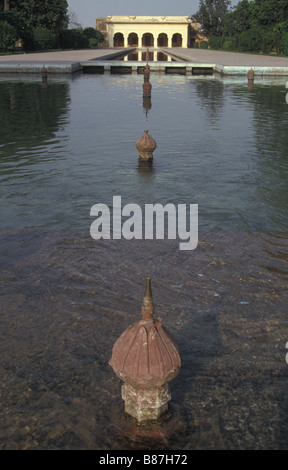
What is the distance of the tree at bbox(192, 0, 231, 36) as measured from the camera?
247 ft

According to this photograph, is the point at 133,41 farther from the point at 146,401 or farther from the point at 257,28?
the point at 146,401

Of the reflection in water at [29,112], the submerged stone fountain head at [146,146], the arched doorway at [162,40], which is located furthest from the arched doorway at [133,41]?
the submerged stone fountain head at [146,146]

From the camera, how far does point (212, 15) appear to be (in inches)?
2982

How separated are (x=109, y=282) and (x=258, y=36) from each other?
48246 mm

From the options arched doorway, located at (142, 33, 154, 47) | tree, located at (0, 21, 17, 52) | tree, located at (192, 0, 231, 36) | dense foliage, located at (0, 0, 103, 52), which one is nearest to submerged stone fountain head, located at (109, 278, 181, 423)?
tree, located at (0, 21, 17, 52)

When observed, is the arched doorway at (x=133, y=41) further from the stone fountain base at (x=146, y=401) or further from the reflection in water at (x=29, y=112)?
the stone fountain base at (x=146, y=401)

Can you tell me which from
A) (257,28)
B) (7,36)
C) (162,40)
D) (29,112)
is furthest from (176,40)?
(29,112)

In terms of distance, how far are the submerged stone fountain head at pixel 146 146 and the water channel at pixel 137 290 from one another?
0.88ft

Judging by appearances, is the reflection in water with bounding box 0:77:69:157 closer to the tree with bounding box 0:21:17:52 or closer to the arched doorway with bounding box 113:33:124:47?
the tree with bounding box 0:21:17:52

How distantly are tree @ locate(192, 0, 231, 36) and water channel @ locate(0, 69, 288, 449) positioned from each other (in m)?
70.8

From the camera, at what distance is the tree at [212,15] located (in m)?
75.3

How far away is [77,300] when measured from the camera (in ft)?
16.1

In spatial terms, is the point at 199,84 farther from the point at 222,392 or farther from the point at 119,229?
the point at 222,392

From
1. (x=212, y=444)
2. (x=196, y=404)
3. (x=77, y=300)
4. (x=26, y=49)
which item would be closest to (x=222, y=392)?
(x=196, y=404)
